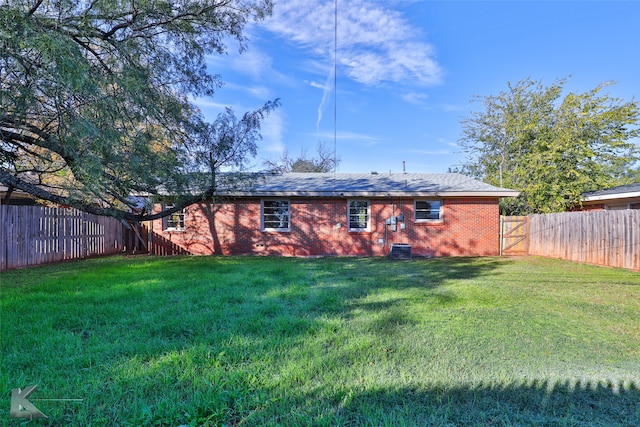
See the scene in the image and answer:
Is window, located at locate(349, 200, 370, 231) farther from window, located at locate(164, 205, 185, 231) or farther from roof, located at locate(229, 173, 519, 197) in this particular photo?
window, located at locate(164, 205, 185, 231)

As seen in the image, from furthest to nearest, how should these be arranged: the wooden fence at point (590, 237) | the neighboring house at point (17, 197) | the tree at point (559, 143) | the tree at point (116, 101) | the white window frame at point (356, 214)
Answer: the tree at point (559, 143)
the white window frame at point (356, 214)
the neighboring house at point (17, 197)
the wooden fence at point (590, 237)
the tree at point (116, 101)

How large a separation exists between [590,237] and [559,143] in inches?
300

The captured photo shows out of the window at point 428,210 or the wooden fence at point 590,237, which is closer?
the wooden fence at point 590,237

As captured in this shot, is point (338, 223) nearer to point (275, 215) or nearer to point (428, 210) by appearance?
point (275, 215)

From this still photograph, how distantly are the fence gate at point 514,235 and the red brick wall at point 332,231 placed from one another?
1.77ft

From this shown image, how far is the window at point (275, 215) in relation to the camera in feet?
41.8

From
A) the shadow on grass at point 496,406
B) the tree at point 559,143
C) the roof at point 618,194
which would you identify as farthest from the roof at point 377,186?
the shadow on grass at point 496,406

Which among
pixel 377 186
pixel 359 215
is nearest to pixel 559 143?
pixel 377 186

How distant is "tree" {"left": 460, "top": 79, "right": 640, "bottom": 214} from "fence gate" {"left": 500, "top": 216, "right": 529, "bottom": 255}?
13.6 ft

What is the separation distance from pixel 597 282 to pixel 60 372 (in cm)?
954

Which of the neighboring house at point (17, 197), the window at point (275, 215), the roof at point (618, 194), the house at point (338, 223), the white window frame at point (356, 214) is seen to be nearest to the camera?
the neighboring house at point (17, 197)

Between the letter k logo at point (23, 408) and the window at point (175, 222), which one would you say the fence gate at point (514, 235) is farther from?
the letter k logo at point (23, 408)

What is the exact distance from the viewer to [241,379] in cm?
262

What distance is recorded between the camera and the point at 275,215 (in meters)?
12.8
